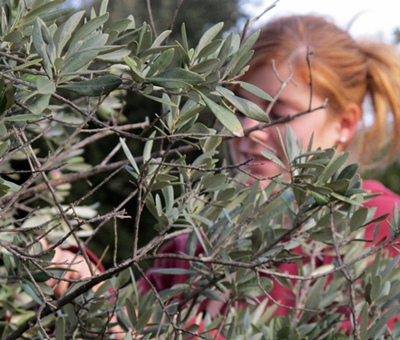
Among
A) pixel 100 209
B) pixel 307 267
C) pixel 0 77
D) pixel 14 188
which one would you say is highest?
pixel 0 77

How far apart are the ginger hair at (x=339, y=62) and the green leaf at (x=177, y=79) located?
1404 millimetres

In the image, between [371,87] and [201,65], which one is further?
[371,87]

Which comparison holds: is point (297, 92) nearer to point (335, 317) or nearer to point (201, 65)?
point (335, 317)

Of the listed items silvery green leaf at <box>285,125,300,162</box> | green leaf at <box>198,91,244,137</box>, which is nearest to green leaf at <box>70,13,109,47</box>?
green leaf at <box>198,91,244,137</box>

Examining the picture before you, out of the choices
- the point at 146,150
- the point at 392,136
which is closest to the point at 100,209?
the point at 392,136

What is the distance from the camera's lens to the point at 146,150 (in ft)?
2.63

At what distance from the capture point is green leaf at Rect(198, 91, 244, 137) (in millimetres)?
611

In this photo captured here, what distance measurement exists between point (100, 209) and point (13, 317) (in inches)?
186

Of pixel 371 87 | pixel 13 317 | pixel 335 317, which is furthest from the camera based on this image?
pixel 371 87

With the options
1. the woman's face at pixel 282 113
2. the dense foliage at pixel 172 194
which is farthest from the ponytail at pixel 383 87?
the dense foliage at pixel 172 194

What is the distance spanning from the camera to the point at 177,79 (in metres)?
0.59

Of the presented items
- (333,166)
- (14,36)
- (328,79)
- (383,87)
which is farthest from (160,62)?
(383,87)

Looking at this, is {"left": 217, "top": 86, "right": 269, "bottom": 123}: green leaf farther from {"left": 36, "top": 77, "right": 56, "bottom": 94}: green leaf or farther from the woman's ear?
the woman's ear

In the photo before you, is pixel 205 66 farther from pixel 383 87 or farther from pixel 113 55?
pixel 383 87
